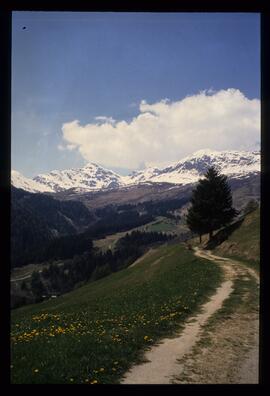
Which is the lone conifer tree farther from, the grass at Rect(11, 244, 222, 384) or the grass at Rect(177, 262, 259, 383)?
the grass at Rect(11, 244, 222, 384)

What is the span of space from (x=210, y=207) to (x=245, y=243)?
1641 cm

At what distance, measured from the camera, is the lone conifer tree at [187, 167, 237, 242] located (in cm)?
6581

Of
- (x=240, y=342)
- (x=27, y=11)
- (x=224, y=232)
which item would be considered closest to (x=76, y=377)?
(x=240, y=342)

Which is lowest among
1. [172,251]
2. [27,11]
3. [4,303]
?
[172,251]

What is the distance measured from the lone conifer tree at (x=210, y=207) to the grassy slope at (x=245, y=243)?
6033 mm

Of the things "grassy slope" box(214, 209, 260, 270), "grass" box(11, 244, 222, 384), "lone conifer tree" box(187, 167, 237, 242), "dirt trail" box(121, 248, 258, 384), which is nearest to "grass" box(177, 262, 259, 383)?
"dirt trail" box(121, 248, 258, 384)

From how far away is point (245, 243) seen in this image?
50750 mm

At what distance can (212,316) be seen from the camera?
675 inches

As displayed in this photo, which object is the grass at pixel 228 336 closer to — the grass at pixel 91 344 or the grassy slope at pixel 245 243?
the grass at pixel 91 344

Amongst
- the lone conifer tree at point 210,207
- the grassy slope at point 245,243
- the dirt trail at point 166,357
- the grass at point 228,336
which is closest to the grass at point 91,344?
the dirt trail at point 166,357

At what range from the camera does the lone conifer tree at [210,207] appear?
6581 cm
